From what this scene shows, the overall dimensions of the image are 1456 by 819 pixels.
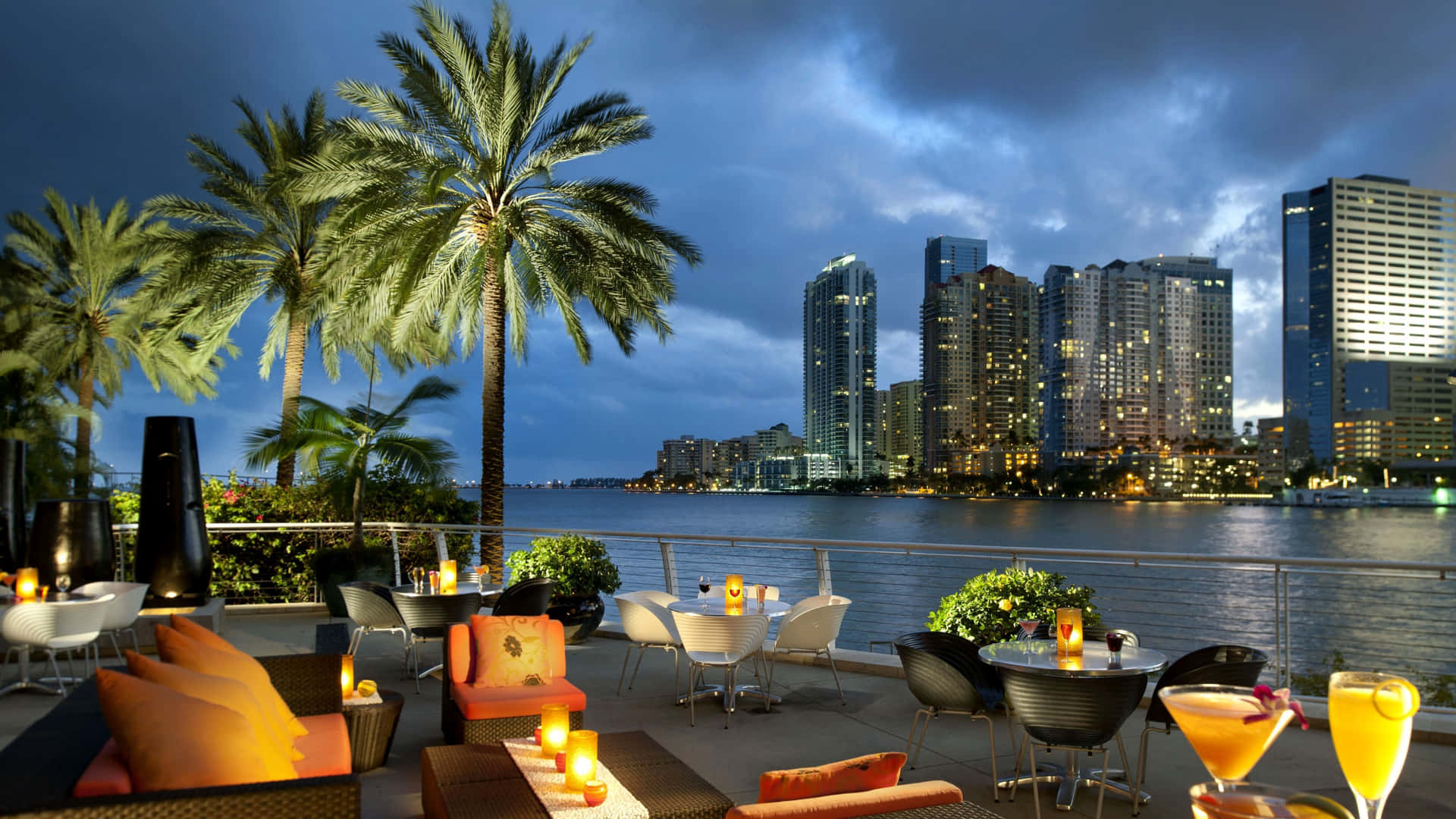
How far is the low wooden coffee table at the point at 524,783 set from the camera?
2.99 m

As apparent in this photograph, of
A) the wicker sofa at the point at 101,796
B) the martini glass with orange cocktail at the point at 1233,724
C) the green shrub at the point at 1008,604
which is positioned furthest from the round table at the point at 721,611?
the martini glass with orange cocktail at the point at 1233,724

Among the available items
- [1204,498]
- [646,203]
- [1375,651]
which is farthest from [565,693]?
[1204,498]

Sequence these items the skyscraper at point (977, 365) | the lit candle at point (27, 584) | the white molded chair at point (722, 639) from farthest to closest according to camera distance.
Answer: the skyscraper at point (977, 365), the lit candle at point (27, 584), the white molded chair at point (722, 639)

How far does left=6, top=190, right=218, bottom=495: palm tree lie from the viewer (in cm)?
1928

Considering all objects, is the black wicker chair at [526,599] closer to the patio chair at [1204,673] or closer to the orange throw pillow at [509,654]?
the orange throw pillow at [509,654]

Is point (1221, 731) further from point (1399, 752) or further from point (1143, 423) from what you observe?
point (1143, 423)

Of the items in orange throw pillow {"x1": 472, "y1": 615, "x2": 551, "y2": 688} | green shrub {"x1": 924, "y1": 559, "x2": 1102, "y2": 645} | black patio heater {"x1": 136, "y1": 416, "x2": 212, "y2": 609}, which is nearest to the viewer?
orange throw pillow {"x1": 472, "y1": 615, "x2": 551, "y2": 688}

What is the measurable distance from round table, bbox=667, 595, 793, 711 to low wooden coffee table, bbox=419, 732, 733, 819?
2389 mm

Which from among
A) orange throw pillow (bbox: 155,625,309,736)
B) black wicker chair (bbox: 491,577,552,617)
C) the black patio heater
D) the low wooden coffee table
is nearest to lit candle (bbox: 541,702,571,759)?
the low wooden coffee table

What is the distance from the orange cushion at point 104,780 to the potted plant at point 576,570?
6438 mm

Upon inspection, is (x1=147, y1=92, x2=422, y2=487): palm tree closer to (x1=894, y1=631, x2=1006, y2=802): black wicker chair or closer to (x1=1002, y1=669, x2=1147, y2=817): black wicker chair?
(x1=894, y1=631, x2=1006, y2=802): black wicker chair

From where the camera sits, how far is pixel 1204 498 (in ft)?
252

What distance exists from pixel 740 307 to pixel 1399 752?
140910 millimetres

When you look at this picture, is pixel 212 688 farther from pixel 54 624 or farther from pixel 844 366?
pixel 844 366
